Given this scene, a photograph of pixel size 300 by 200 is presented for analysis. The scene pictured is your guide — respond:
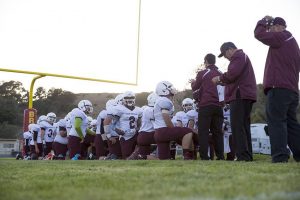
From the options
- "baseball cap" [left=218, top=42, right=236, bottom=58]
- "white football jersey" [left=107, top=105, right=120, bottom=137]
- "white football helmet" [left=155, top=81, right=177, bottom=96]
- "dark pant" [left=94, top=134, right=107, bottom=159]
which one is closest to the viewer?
"baseball cap" [left=218, top=42, right=236, bottom=58]

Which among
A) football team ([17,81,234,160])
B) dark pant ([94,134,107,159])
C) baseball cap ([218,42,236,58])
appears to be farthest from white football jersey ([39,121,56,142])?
baseball cap ([218,42,236,58])

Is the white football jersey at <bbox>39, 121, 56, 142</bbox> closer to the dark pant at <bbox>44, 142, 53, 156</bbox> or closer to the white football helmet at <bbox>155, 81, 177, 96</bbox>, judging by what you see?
the dark pant at <bbox>44, 142, 53, 156</bbox>

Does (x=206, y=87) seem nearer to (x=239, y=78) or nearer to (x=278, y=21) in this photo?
(x=239, y=78)

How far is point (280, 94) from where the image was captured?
5695 mm

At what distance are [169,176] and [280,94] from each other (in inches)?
98.9

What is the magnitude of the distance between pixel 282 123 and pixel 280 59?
836 mm

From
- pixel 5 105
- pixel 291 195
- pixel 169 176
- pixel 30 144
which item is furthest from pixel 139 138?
pixel 5 105

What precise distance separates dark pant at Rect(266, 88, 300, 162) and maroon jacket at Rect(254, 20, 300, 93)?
0.11m

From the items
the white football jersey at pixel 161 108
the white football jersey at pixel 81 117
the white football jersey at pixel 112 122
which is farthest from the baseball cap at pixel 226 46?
the white football jersey at pixel 81 117

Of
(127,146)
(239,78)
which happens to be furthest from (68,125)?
(239,78)

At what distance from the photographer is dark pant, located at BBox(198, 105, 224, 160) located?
7.28 meters

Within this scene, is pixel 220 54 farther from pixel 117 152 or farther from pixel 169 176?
pixel 117 152

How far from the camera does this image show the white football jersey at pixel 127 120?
9766 millimetres

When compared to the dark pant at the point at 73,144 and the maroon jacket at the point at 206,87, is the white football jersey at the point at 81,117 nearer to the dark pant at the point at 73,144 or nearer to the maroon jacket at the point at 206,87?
the dark pant at the point at 73,144
